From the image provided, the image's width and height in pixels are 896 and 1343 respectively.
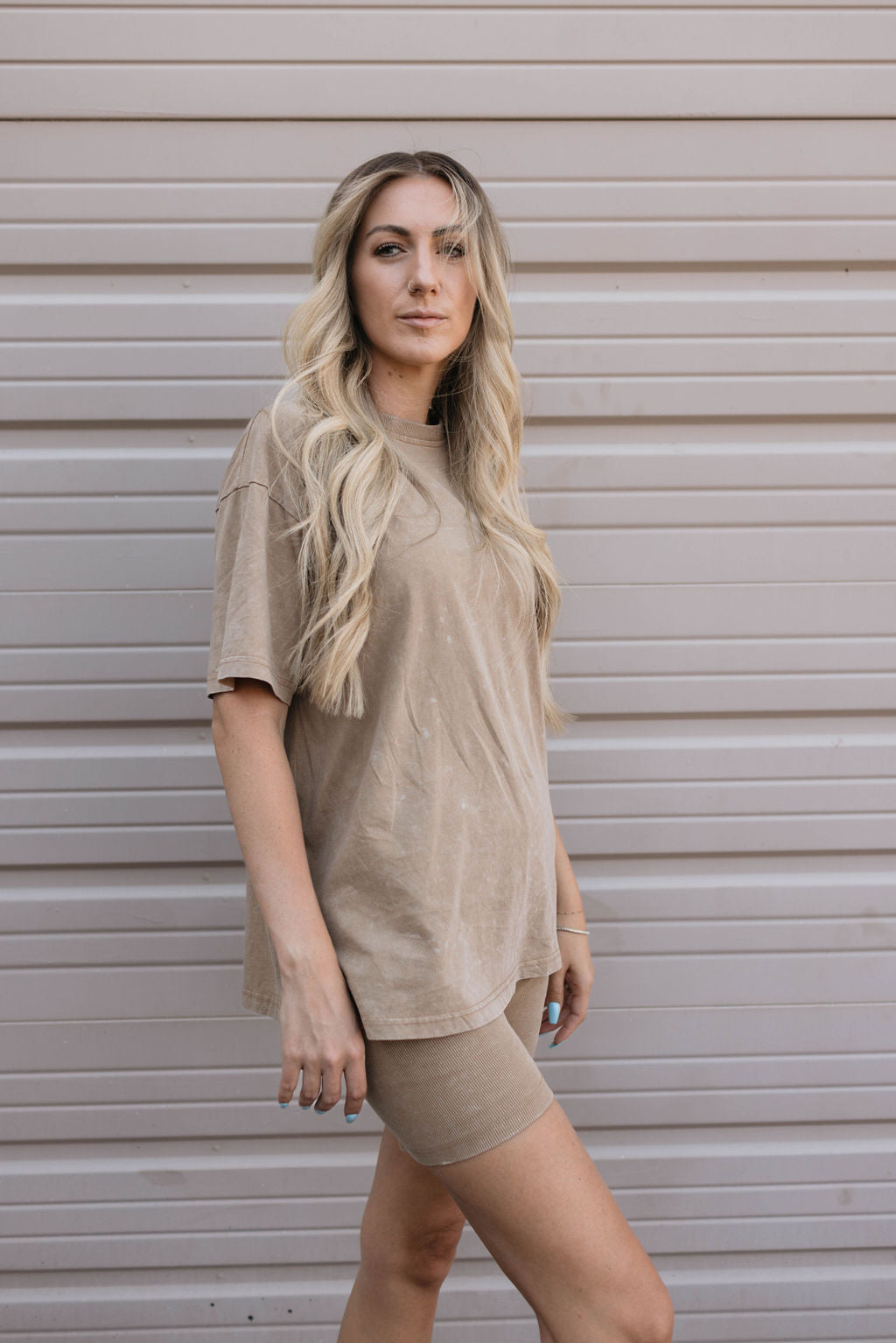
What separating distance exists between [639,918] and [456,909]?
112 centimetres

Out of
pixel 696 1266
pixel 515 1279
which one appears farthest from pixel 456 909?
pixel 696 1266

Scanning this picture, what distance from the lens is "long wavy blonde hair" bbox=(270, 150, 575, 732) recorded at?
1.55 m

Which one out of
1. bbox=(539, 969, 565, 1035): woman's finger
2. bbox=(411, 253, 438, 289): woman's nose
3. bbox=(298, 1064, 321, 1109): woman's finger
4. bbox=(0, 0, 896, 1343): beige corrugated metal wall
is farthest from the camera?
bbox=(0, 0, 896, 1343): beige corrugated metal wall

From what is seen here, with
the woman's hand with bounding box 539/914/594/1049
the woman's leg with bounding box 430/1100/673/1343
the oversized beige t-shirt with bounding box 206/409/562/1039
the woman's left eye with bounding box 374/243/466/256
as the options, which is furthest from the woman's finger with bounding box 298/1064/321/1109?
the woman's left eye with bounding box 374/243/466/256

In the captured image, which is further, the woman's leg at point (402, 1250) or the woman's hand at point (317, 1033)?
the woman's leg at point (402, 1250)

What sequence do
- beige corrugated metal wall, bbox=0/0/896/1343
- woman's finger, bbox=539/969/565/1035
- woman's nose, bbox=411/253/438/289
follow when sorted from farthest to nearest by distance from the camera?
1. beige corrugated metal wall, bbox=0/0/896/1343
2. woman's finger, bbox=539/969/565/1035
3. woman's nose, bbox=411/253/438/289

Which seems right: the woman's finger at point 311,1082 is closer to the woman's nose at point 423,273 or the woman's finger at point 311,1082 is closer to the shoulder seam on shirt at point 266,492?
the shoulder seam on shirt at point 266,492

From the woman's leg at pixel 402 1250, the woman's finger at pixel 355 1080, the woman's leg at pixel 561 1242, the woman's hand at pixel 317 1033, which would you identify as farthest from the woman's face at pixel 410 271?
the woman's leg at pixel 402 1250

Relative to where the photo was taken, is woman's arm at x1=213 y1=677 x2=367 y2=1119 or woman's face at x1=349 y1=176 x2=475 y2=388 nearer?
woman's arm at x1=213 y1=677 x2=367 y2=1119

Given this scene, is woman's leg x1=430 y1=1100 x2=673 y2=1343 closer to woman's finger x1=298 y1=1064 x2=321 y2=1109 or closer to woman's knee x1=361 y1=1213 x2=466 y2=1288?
woman's finger x1=298 y1=1064 x2=321 y2=1109

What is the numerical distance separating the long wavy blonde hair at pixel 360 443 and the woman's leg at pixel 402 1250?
3.09 feet

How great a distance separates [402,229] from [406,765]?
0.93 metres

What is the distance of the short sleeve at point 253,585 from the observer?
1.50 m

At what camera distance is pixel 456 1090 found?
154 cm
